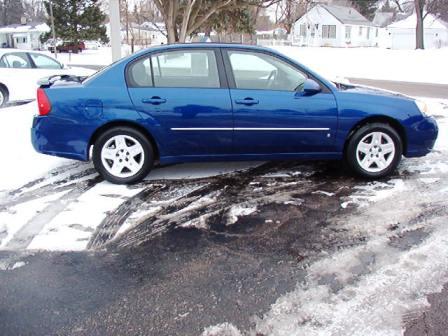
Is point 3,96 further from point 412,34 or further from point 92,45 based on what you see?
point 412,34

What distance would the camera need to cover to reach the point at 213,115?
494 cm

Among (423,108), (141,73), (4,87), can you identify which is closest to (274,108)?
(141,73)

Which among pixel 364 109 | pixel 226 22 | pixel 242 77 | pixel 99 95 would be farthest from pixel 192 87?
pixel 226 22

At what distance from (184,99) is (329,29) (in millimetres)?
56068

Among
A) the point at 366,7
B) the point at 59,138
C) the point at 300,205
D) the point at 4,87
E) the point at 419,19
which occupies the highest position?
the point at 366,7

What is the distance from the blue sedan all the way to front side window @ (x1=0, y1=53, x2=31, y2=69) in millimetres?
7003

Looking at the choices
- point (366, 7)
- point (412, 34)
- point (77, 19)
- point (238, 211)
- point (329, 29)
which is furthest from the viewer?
point (366, 7)

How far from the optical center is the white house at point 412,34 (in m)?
52.6

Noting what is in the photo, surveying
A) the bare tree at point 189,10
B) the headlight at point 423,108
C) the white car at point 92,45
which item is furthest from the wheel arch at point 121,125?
the white car at point 92,45

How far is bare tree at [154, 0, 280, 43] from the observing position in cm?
1474

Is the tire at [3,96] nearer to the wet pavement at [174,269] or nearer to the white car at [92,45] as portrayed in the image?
the wet pavement at [174,269]

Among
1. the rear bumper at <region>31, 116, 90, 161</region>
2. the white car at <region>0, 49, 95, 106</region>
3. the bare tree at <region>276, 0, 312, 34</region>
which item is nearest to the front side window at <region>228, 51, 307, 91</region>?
the rear bumper at <region>31, 116, 90, 161</region>

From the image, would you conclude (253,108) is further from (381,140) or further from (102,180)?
(102,180)

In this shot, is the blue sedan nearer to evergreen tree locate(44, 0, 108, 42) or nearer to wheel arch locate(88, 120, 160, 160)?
wheel arch locate(88, 120, 160, 160)
